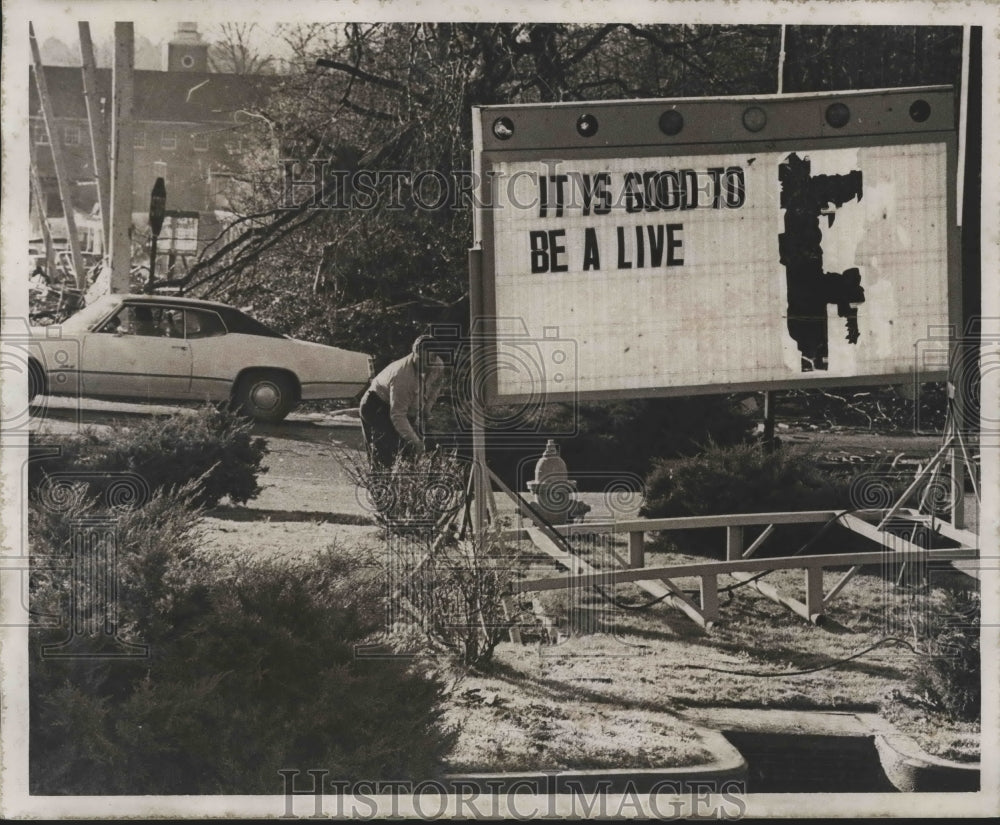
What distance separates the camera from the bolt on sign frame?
21.0 ft

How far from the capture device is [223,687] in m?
6.06

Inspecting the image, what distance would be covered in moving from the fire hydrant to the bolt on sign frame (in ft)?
0.88

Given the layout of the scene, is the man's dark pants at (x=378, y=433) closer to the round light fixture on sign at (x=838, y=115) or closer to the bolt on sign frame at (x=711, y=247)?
the bolt on sign frame at (x=711, y=247)

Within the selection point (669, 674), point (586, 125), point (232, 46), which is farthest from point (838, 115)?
point (232, 46)

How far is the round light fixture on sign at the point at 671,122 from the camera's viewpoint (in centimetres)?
642

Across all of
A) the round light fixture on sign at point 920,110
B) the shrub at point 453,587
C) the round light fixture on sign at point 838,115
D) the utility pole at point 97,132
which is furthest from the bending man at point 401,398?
the round light fixture on sign at point 920,110

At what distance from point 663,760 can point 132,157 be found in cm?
383

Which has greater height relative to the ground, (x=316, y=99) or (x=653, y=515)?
(x=316, y=99)

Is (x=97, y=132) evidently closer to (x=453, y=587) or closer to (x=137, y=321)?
(x=137, y=321)

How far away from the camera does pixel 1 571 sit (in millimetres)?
6359

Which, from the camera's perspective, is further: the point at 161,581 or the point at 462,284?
the point at 462,284

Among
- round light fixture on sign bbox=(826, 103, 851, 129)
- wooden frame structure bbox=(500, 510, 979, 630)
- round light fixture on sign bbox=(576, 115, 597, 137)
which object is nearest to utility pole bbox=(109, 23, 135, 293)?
round light fixture on sign bbox=(576, 115, 597, 137)

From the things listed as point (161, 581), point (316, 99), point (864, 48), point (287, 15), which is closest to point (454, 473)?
point (161, 581)

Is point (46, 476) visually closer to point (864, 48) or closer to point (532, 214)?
point (532, 214)
